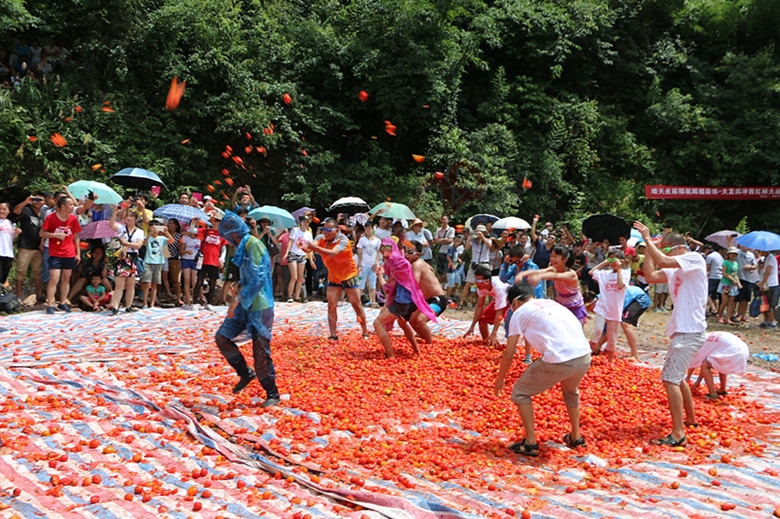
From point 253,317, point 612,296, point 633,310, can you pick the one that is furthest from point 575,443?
point 633,310

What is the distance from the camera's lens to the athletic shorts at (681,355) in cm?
605

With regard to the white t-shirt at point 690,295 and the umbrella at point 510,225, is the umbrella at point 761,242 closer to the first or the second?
the umbrella at point 510,225

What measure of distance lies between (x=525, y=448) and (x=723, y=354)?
9.91 feet

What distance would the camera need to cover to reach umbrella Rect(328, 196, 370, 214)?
17562mm

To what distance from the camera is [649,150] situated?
88.6ft

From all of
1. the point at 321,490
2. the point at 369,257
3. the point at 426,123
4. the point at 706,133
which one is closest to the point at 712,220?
the point at 706,133

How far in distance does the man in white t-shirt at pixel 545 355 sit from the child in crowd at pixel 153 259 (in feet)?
26.2

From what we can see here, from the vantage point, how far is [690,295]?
613 centimetres

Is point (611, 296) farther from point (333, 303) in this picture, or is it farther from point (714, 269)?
point (714, 269)

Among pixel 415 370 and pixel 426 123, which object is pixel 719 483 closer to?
pixel 415 370

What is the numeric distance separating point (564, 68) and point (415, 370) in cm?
2190

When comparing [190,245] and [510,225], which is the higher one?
[510,225]

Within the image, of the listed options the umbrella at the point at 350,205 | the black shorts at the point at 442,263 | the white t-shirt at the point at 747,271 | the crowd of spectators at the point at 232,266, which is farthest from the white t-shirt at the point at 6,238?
the white t-shirt at the point at 747,271

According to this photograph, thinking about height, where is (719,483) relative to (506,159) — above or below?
below
